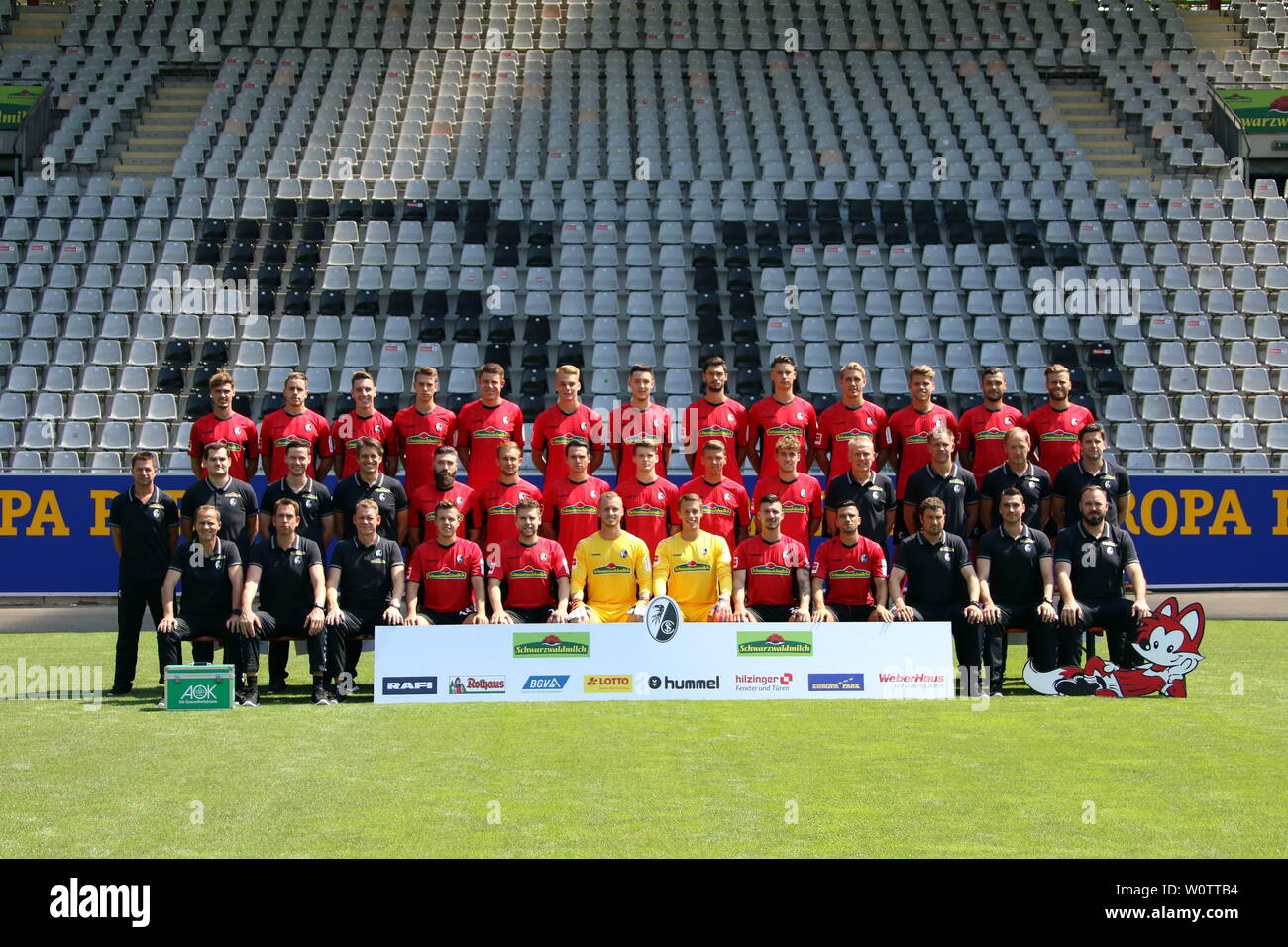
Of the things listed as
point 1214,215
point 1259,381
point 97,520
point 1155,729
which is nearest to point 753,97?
point 1214,215

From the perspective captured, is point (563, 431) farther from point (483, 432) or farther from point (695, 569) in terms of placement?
point (695, 569)

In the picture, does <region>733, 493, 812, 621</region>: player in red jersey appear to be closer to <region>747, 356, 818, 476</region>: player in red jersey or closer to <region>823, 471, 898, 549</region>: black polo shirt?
<region>823, 471, 898, 549</region>: black polo shirt

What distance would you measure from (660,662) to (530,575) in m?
1.39

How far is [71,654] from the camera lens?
1302cm

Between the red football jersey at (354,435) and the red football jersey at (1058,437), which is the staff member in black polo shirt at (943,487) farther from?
the red football jersey at (354,435)

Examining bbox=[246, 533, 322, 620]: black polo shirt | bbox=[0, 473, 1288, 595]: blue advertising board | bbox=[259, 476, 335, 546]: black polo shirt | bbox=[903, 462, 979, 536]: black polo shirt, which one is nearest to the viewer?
bbox=[246, 533, 322, 620]: black polo shirt

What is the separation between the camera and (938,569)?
1127 cm

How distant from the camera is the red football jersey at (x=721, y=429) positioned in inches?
502

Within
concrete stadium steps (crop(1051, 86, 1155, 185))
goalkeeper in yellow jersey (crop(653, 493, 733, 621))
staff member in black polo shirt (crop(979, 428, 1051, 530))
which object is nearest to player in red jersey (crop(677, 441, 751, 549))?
goalkeeper in yellow jersey (crop(653, 493, 733, 621))

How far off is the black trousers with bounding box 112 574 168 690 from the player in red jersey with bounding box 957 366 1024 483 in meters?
6.92

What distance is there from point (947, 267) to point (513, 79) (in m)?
9.81

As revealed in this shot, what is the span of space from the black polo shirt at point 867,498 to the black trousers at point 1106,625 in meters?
1.74

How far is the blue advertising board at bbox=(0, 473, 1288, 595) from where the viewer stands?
16547mm

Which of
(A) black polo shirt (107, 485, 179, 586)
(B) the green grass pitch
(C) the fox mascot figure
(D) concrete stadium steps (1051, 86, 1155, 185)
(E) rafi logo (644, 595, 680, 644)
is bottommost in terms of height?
(B) the green grass pitch
